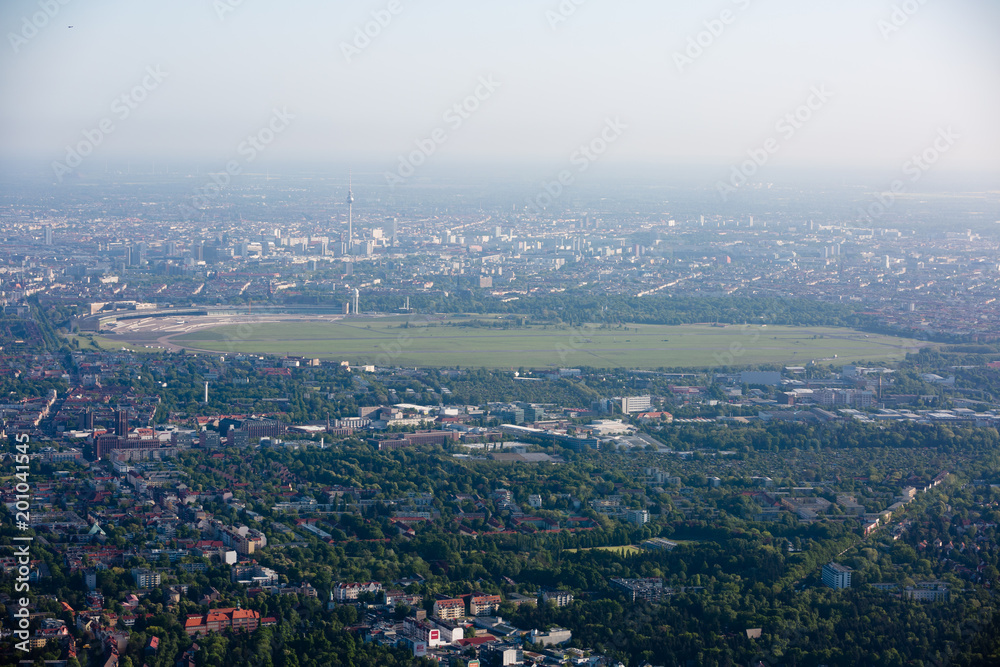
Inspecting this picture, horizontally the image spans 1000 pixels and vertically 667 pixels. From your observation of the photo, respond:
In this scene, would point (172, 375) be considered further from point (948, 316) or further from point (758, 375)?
point (948, 316)

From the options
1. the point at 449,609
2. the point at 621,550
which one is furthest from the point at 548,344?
the point at 449,609

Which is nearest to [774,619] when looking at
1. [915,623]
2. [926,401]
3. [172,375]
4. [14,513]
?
[915,623]

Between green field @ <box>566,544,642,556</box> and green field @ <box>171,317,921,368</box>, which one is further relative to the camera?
green field @ <box>171,317,921,368</box>

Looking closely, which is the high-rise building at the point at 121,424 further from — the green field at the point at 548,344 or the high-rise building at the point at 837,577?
the high-rise building at the point at 837,577

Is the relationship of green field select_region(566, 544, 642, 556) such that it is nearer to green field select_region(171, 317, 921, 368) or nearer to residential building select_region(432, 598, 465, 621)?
residential building select_region(432, 598, 465, 621)

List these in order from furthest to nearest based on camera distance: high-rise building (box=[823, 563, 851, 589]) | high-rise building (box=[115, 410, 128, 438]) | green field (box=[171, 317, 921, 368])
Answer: green field (box=[171, 317, 921, 368]) → high-rise building (box=[115, 410, 128, 438]) → high-rise building (box=[823, 563, 851, 589])

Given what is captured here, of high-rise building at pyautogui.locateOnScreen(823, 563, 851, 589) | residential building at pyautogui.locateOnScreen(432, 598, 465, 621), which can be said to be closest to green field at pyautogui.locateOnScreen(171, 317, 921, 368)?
high-rise building at pyautogui.locateOnScreen(823, 563, 851, 589)

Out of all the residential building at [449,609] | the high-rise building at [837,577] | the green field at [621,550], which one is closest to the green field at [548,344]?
the green field at [621,550]

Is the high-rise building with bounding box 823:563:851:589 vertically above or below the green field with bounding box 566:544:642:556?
above
